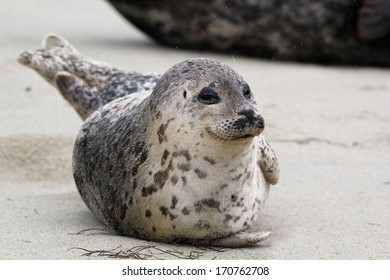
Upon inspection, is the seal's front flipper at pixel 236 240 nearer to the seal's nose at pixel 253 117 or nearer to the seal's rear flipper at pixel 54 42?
the seal's nose at pixel 253 117

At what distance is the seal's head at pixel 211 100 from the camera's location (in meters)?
3.50

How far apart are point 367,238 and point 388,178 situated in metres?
1.11

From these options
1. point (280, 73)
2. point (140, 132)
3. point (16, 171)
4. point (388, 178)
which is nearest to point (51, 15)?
point (280, 73)

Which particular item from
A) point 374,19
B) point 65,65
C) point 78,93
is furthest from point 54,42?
point 374,19

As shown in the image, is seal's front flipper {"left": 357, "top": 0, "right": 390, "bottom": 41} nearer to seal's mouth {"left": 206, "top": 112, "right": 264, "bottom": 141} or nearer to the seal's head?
the seal's head

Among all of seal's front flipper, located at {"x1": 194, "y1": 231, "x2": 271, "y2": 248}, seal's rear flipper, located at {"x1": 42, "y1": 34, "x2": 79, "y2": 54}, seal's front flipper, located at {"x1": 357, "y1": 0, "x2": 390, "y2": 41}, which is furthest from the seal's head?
seal's front flipper, located at {"x1": 357, "y1": 0, "x2": 390, "y2": 41}

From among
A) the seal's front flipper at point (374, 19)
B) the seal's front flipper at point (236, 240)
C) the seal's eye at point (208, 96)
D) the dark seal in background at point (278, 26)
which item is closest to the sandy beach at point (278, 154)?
the seal's front flipper at point (236, 240)

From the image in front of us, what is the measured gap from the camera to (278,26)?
8203 millimetres

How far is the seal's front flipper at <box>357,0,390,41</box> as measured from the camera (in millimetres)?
7789

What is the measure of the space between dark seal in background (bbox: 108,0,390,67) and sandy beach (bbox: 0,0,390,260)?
138 mm

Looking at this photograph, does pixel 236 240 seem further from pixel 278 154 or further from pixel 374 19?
pixel 374 19

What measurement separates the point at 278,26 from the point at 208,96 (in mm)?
4676

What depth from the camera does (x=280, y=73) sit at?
775 centimetres

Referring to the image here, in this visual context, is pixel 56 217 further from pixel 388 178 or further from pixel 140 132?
pixel 388 178
